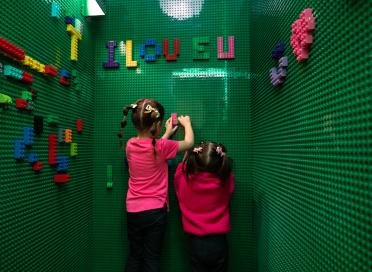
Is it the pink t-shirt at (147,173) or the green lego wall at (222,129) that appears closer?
the green lego wall at (222,129)

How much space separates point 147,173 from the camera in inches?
70.5

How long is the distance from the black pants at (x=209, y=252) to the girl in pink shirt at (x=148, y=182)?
24cm

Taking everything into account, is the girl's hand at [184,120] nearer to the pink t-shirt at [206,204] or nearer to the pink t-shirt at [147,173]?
the pink t-shirt at [147,173]

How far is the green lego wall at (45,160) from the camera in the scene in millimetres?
1230

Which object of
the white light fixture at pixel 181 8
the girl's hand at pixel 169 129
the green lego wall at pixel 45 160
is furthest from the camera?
the white light fixture at pixel 181 8

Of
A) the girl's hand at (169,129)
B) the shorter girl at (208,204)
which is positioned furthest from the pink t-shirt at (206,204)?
the girl's hand at (169,129)

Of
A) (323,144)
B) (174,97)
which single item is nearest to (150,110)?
(174,97)

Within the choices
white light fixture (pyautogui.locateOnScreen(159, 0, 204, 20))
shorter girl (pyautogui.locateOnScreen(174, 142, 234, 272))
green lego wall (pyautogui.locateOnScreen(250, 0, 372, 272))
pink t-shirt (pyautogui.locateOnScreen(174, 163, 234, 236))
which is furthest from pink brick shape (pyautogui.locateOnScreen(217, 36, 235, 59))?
pink t-shirt (pyautogui.locateOnScreen(174, 163, 234, 236))

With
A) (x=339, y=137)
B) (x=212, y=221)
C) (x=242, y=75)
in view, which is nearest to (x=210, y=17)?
(x=242, y=75)

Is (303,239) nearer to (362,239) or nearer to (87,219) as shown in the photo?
(362,239)

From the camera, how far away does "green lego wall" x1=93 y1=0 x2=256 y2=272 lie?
2111 mm

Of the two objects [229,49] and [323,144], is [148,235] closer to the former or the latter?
[323,144]

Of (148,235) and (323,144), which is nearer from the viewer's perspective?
(323,144)

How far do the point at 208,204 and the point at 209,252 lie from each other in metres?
0.29
